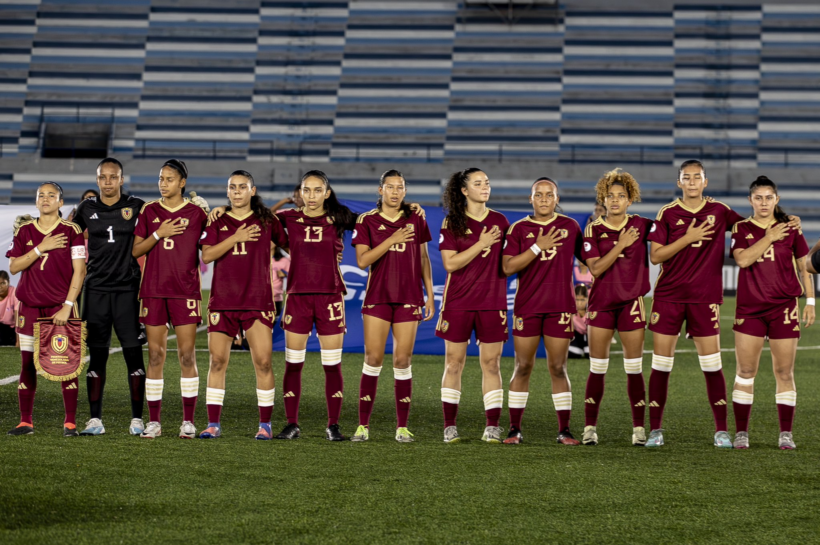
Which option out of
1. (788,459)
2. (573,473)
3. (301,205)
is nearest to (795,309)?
(788,459)

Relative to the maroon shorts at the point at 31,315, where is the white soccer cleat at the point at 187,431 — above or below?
below

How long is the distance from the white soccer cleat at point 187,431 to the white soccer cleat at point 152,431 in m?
0.13

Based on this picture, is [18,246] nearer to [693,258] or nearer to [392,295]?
[392,295]

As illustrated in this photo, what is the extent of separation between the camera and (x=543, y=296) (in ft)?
18.5

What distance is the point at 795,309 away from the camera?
554 cm

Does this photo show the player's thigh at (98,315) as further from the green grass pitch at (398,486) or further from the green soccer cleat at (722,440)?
the green soccer cleat at (722,440)

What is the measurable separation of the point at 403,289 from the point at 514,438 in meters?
1.09

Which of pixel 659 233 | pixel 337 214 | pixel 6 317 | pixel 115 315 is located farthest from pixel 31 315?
pixel 6 317

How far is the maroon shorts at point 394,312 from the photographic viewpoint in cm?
566

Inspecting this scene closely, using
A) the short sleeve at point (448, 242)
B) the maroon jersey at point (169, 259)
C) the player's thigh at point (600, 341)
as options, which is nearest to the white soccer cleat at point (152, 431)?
the maroon jersey at point (169, 259)

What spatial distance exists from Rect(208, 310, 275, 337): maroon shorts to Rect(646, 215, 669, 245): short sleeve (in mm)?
2313

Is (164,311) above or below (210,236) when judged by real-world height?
below

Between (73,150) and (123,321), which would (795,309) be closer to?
(123,321)

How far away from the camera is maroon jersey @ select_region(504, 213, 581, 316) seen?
5.62m
